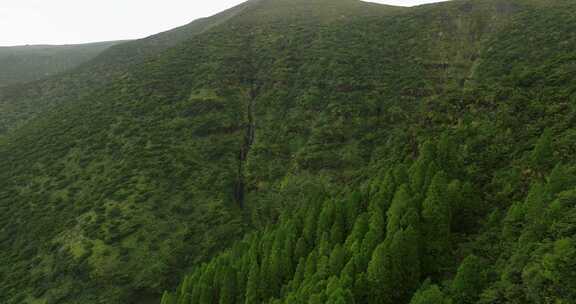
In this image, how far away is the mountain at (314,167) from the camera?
24.5 m

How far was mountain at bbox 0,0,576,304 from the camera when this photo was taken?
24531 millimetres

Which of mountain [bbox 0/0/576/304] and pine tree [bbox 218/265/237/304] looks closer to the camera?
mountain [bbox 0/0/576/304]

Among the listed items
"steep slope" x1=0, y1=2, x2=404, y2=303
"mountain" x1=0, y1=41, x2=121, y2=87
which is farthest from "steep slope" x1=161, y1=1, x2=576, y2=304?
"mountain" x1=0, y1=41, x2=121, y2=87

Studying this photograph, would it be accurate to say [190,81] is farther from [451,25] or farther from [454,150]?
[454,150]

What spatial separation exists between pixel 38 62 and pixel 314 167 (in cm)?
13113

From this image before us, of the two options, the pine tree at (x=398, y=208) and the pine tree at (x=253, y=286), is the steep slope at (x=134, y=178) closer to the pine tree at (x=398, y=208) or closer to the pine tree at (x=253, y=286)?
the pine tree at (x=253, y=286)

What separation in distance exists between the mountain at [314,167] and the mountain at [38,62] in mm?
32016

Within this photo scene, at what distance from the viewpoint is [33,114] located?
86.7m

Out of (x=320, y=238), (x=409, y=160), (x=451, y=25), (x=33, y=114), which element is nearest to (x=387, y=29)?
(x=451, y=25)

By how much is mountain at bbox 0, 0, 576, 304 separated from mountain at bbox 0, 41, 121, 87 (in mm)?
32016

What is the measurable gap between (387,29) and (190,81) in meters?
40.8

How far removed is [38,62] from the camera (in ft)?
461

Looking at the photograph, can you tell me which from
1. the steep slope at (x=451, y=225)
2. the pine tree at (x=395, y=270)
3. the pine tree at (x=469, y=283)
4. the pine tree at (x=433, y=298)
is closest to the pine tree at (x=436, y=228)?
the steep slope at (x=451, y=225)

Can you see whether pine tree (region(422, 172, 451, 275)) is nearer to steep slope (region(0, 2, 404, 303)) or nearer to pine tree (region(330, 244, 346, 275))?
pine tree (region(330, 244, 346, 275))
